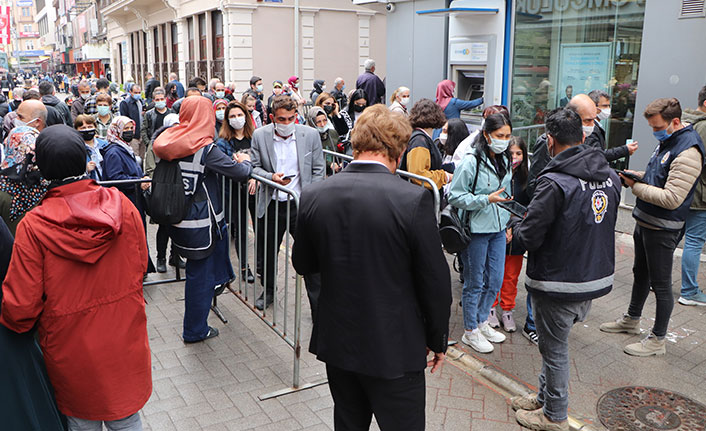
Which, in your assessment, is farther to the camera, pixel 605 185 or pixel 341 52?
pixel 341 52

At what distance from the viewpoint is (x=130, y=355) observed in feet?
9.27

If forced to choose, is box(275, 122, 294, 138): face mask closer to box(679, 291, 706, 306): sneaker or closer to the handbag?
the handbag

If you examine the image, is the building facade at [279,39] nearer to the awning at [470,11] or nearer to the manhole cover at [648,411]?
the awning at [470,11]

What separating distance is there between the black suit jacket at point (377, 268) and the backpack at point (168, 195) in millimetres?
2251

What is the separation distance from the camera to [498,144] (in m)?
4.59

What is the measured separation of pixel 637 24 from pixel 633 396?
18.5ft

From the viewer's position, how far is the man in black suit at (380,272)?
2455 millimetres

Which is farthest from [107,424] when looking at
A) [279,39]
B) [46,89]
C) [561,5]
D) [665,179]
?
[279,39]

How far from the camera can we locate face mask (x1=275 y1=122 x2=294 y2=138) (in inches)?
213

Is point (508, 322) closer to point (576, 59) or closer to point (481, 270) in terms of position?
point (481, 270)

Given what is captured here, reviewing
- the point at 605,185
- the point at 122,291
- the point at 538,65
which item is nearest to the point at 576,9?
the point at 538,65

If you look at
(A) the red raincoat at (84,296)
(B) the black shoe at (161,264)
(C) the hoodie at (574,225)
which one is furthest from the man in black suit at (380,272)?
(B) the black shoe at (161,264)

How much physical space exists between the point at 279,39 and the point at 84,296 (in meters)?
19.1

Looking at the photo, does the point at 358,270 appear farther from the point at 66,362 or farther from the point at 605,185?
the point at 605,185
